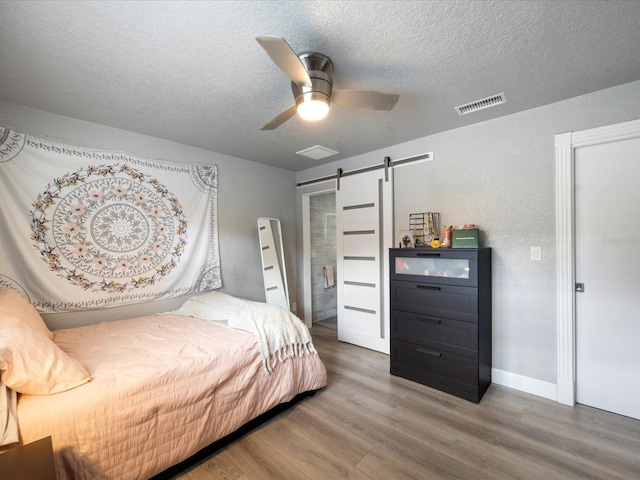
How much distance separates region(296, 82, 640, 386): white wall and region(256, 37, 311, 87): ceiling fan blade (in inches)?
74.2

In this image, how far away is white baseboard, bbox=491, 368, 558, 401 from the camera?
7.35 ft

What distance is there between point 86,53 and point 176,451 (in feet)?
7.46

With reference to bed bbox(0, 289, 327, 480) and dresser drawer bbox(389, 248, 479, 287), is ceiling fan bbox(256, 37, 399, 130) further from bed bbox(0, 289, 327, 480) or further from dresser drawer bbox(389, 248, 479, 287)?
bed bbox(0, 289, 327, 480)

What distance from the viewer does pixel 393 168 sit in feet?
10.3

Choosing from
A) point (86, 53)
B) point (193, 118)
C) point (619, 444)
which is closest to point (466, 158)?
point (619, 444)

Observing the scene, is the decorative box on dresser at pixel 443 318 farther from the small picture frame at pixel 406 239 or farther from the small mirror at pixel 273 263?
the small mirror at pixel 273 263

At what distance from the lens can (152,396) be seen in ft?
4.86

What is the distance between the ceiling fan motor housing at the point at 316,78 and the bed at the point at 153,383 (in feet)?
5.25

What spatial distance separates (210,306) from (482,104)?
2.91 m

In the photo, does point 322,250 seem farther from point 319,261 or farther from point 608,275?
point 608,275

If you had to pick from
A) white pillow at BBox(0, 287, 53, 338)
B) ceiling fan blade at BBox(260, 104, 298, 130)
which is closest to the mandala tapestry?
white pillow at BBox(0, 287, 53, 338)

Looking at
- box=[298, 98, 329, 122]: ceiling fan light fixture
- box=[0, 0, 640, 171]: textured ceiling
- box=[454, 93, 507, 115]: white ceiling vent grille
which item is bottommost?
box=[298, 98, 329, 122]: ceiling fan light fixture

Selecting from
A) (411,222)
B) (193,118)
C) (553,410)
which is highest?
(193,118)

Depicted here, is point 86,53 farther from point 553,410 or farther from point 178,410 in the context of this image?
point 553,410
